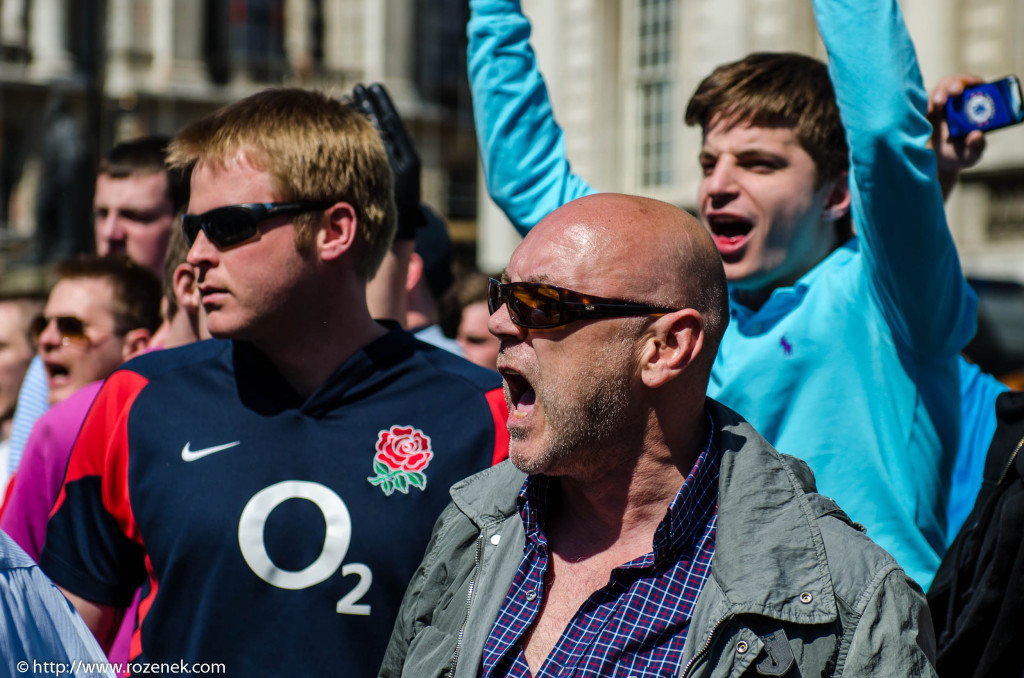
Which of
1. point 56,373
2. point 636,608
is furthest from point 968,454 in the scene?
point 56,373

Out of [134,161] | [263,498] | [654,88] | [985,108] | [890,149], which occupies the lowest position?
[263,498]

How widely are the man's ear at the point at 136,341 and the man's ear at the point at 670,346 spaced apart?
276 cm

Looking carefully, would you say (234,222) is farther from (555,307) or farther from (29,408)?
(29,408)

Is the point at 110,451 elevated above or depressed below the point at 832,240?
below

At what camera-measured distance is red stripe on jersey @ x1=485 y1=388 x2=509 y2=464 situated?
2871 mm

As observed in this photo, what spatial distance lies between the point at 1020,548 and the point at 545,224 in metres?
1.34

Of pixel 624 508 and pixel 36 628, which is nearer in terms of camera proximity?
pixel 36 628

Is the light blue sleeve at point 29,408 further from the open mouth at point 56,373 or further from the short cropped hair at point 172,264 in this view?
the short cropped hair at point 172,264

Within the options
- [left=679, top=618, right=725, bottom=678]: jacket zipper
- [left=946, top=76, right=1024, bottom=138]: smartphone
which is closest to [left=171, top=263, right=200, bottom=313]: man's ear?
[left=679, top=618, right=725, bottom=678]: jacket zipper

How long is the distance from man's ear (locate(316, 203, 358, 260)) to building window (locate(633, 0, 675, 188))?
53.5 feet

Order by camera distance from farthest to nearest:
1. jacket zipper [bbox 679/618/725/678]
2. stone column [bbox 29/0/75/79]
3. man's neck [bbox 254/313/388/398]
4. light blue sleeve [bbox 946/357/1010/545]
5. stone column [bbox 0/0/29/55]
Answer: stone column [bbox 29/0/75/79], stone column [bbox 0/0/29/55], light blue sleeve [bbox 946/357/1010/545], man's neck [bbox 254/313/388/398], jacket zipper [bbox 679/618/725/678]

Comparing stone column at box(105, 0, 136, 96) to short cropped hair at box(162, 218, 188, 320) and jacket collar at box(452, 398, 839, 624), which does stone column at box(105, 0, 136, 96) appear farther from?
jacket collar at box(452, 398, 839, 624)

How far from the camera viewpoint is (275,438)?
2.79 meters

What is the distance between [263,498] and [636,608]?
103 centimetres
